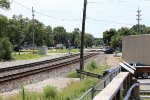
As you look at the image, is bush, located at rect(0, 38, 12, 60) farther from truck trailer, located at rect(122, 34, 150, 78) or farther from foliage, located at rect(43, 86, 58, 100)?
foliage, located at rect(43, 86, 58, 100)

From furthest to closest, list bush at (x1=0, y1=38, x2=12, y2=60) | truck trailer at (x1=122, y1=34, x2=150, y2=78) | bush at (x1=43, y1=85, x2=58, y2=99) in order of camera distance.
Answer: bush at (x1=0, y1=38, x2=12, y2=60)
truck trailer at (x1=122, y1=34, x2=150, y2=78)
bush at (x1=43, y1=85, x2=58, y2=99)

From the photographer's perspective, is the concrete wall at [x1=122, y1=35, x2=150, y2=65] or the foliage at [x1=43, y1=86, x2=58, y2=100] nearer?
the foliage at [x1=43, y1=86, x2=58, y2=100]

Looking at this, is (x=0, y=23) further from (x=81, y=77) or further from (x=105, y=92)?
(x=105, y=92)

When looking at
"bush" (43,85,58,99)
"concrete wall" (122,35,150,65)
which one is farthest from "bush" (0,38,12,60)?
"bush" (43,85,58,99)

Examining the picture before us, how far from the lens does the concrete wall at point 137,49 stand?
41531mm

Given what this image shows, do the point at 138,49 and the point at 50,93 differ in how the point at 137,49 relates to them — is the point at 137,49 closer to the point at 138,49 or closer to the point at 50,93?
the point at 138,49

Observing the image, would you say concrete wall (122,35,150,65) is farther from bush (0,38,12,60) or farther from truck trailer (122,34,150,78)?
bush (0,38,12,60)

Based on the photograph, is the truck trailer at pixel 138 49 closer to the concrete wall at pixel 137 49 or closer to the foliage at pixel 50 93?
the concrete wall at pixel 137 49

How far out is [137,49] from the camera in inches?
1698

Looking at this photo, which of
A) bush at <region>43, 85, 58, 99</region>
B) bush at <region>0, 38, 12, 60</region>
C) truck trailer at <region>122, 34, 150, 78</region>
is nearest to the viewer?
bush at <region>43, 85, 58, 99</region>

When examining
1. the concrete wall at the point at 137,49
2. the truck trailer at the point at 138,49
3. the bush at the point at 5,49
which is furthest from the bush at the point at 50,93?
the bush at the point at 5,49

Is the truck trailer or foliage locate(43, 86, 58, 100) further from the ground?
the truck trailer

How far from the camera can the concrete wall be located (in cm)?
4153

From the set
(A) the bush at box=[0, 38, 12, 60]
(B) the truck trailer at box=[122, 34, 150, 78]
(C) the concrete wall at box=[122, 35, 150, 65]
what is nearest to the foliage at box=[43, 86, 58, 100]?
(B) the truck trailer at box=[122, 34, 150, 78]
